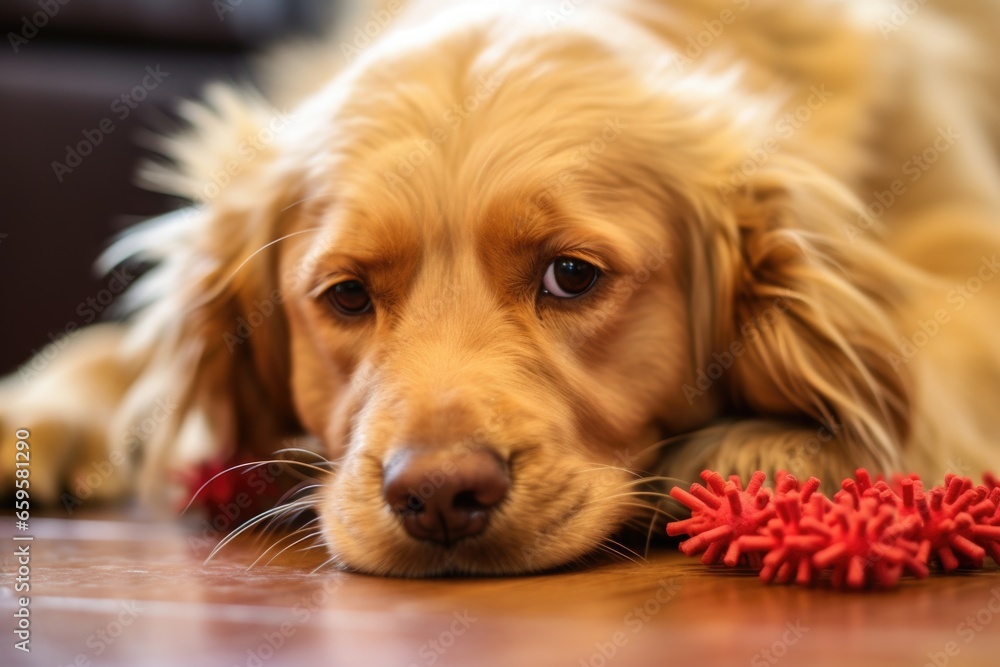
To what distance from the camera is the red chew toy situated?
4.33ft

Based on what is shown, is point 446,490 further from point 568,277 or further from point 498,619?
point 568,277

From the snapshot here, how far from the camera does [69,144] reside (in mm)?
3773

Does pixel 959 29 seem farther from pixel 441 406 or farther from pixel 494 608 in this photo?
pixel 494 608

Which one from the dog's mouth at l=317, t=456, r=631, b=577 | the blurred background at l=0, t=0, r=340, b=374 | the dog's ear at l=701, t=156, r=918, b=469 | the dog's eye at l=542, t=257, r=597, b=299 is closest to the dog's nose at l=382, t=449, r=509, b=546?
the dog's mouth at l=317, t=456, r=631, b=577

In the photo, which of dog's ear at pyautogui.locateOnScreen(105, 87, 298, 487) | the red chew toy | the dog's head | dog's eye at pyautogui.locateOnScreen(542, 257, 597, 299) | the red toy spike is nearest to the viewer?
the red chew toy

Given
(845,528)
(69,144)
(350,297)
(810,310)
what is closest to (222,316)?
(350,297)

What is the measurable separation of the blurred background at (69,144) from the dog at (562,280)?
1.02 metres

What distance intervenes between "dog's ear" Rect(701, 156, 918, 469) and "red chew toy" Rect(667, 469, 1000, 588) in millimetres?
453

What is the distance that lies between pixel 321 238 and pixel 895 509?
115 cm

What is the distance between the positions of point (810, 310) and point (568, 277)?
50 cm

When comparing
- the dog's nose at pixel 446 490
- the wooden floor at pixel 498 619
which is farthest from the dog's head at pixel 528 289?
the wooden floor at pixel 498 619

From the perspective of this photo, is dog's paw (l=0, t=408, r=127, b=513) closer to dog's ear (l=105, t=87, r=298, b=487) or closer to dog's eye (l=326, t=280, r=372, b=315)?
dog's ear (l=105, t=87, r=298, b=487)

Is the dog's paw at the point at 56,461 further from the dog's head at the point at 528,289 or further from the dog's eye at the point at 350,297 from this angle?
the dog's eye at the point at 350,297

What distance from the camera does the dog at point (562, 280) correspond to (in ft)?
5.68
